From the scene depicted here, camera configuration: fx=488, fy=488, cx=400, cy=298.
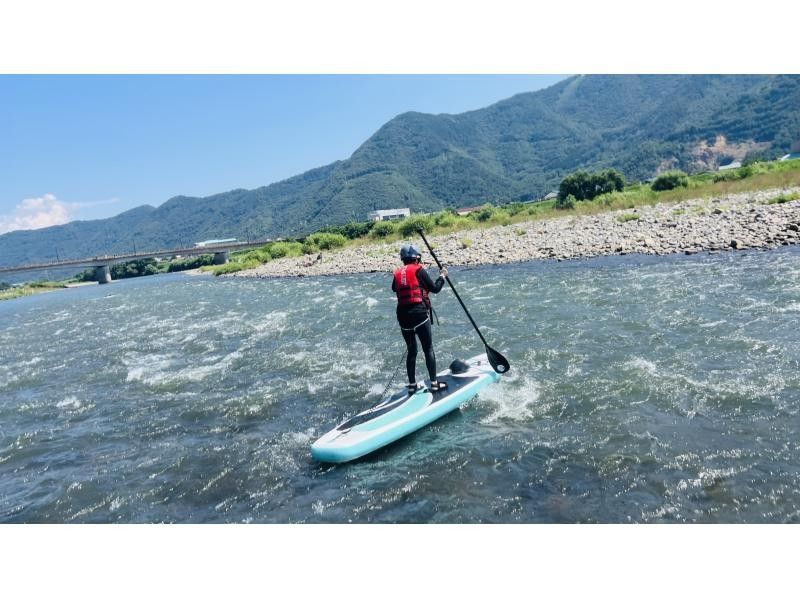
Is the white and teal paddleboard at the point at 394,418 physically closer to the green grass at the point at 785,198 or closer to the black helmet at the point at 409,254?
the black helmet at the point at 409,254

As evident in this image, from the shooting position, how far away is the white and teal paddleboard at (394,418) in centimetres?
652

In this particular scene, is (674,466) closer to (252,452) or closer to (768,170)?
(252,452)

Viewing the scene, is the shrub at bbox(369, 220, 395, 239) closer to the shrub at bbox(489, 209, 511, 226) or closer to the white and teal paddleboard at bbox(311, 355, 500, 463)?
the shrub at bbox(489, 209, 511, 226)

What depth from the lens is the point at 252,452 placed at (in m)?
7.28

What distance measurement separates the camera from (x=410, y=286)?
7449mm

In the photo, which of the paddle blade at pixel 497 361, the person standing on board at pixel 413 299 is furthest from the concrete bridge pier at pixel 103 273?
the person standing on board at pixel 413 299

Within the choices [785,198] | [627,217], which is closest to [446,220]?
[627,217]

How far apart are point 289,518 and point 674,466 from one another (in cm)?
447

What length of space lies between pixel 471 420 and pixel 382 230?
162ft

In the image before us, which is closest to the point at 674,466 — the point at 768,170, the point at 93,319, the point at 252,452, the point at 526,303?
the point at 252,452

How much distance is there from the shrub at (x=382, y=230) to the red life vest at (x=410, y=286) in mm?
47266

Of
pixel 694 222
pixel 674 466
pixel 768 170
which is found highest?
pixel 768 170

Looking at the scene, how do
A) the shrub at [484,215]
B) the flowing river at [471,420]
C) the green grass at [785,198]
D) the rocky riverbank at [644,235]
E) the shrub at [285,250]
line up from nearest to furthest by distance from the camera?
1. the flowing river at [471,420]
2. the rocky riverbank at [644,235]
3. the green grass at [785,198]
4. the shrub at [484,215]
5. the shrub at [285,250]

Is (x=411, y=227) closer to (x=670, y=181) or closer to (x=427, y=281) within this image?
(x=670, y=181)
